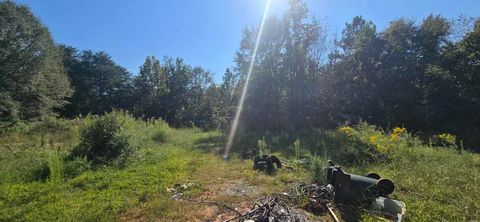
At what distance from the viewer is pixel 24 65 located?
17.6 meters

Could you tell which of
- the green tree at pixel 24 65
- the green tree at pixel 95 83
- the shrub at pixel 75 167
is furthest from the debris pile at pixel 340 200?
the green tree at pixel 95 83

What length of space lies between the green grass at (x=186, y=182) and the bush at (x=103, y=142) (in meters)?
0.28

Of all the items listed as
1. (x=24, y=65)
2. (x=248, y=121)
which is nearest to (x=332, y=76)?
(x=248, y=121)

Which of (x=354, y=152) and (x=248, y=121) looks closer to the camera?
(x=354, y=152)

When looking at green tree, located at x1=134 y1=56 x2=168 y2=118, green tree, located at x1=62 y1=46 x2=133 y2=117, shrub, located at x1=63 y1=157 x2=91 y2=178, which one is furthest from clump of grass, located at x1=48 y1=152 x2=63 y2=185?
green tree, located at x1=62 y1=46 x2=133 y2=117

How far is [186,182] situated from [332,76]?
13.4 m

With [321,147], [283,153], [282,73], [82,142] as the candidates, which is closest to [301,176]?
[283,153]

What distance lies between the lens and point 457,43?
57.1 feet

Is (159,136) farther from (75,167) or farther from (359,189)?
(359,189)

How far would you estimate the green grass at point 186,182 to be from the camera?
3.56 m

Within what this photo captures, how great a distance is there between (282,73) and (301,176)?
35.0 ft

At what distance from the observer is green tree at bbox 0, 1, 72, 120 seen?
16922 mm

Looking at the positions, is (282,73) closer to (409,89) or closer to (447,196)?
(409,89)

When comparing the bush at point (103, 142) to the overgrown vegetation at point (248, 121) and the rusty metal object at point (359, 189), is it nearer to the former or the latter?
the overgrown vegetation at point (248, 121)
